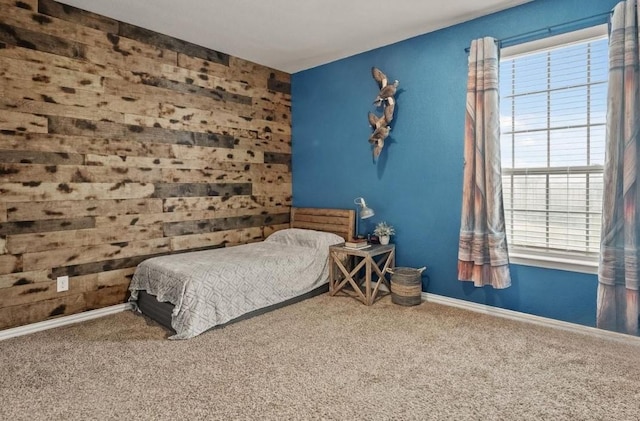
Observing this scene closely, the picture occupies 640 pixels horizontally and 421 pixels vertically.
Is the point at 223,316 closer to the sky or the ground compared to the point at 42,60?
closer to the ground

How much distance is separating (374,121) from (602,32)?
1.87 m

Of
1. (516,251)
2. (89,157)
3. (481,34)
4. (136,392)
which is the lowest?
(136,392)

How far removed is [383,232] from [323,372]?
182 cm

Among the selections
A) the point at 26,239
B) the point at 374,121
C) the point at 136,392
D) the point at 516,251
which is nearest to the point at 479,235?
the point at 516,251

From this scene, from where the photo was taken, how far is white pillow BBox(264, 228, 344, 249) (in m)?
3.94

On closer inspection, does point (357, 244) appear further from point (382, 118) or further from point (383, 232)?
point (382, 118)

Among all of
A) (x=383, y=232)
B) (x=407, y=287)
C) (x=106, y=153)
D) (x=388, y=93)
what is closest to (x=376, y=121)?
(x=388, y=93)

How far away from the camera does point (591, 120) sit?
2.79m

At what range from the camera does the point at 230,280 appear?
10.1 ft

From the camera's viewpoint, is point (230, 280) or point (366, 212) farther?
point (366, 212)

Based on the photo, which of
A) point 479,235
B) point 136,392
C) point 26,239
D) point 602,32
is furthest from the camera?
point 479,235

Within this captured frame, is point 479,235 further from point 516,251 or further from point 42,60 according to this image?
point 42,60

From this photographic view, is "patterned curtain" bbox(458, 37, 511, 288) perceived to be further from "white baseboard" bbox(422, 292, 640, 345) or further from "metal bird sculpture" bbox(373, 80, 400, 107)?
"metal bird sculpture" bbox(373, 80, 400, 107)

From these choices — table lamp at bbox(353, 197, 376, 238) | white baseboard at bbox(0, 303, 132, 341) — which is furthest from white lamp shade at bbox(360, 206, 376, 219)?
white baseboard at bbox(0, 303, 132, 341)
